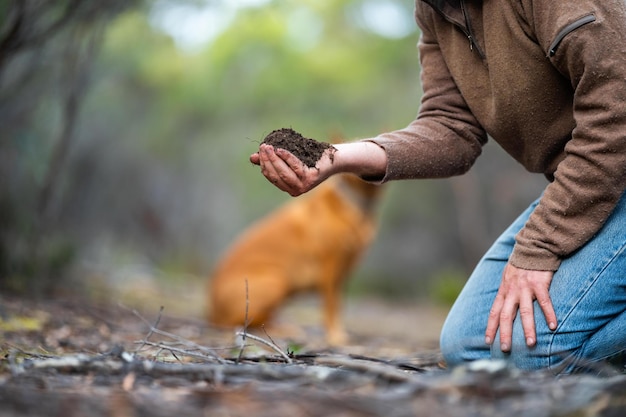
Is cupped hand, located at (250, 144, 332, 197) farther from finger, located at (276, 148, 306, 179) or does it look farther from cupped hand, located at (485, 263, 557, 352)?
cupped hand, located at (485, 263, 557, 352)

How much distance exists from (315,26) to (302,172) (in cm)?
952

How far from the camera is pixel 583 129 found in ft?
5.91

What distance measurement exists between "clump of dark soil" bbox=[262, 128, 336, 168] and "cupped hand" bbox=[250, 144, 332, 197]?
0.02m

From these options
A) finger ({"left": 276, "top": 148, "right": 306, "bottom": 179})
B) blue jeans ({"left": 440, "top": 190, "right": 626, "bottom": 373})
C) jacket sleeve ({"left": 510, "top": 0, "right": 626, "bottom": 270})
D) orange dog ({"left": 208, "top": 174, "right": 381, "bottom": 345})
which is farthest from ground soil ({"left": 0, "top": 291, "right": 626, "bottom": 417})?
orange dog ({"left": 208, "top": 174, "right": 381, "bottom": 345})

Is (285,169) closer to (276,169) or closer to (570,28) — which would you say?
(276,169)

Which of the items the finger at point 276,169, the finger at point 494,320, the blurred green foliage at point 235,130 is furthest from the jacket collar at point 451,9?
the blurred green foliage at point 235,130

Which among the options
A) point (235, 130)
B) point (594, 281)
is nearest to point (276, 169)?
point (594, 281)

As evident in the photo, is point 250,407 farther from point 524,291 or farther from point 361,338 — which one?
point 361,338

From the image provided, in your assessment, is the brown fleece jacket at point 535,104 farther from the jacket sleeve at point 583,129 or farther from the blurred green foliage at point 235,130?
the blurred green foliage at point 235,130

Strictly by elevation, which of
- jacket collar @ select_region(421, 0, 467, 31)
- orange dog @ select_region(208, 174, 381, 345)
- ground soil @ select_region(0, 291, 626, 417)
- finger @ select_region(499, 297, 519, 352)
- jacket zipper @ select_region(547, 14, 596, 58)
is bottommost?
ground soil @ select_region(0, 291, 626, 417)

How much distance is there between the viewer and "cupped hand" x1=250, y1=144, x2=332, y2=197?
177cm

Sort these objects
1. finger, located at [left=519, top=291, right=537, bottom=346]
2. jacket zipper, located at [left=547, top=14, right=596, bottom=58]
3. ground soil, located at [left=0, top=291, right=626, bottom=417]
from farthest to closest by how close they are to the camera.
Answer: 1. finger, located at [left=519, top=291, right=537, bottom=346]
2. jacket zipper, located at [left=547, top=14, right=596, bottom=58]
3. ground soil, located at [left=0, top=291, right=626, bottom=417]

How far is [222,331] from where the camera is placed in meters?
4.43

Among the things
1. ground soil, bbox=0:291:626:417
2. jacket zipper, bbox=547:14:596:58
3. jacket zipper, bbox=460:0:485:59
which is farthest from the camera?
jacket zipper, bbox=460:0:485:59
